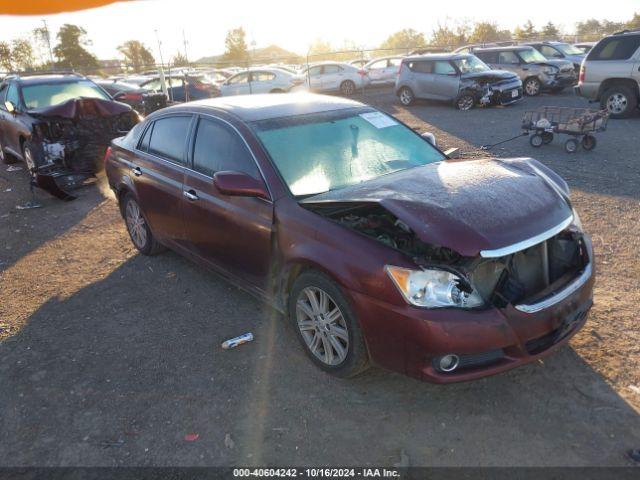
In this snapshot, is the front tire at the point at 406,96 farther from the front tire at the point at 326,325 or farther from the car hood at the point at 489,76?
the front tire at the point at 326,325

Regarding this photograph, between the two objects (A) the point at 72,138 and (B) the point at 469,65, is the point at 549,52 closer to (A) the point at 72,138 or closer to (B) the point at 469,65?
(B) the point at 469,65

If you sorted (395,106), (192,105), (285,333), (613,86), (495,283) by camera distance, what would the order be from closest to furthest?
(495,283), (285,333), (192,105), (613,86), (395,106)

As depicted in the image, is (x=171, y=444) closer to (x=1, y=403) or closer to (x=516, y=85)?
(x=1, y=403)

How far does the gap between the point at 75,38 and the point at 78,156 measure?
5574 centimetres

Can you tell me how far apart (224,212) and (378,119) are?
1.55 metres

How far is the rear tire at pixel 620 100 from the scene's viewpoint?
1188 centimetres

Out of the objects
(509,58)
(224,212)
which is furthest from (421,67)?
(224,212)

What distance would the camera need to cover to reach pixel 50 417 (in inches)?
126

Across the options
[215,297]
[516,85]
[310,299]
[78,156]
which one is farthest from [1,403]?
[516,85]

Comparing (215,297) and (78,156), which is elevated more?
(78,156)

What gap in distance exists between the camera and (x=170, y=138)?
4664 mm

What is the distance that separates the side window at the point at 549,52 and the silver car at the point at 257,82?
9.65 meters

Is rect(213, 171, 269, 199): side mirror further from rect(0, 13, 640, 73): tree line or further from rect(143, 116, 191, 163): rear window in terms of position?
rect(0, 13, 640, 73): tree line

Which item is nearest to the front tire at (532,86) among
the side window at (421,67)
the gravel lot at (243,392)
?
the side window at (421,67)
